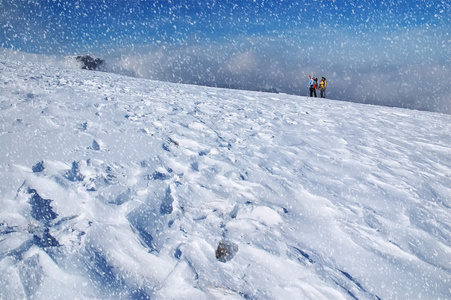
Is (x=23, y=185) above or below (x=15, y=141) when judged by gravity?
below

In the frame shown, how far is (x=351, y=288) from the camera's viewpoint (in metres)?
1.90

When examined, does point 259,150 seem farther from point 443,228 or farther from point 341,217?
point 443,228

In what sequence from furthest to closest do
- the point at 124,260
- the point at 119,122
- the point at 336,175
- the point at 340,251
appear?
1. the point at 119,122
2. the point at 336,175
3. the point at 340,251
4. the point at 124,260

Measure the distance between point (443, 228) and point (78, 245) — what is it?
11.9ft

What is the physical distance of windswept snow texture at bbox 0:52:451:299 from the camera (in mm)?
1784

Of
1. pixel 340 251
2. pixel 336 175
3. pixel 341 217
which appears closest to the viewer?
pixel 340 251

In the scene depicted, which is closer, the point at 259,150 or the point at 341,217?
the point at 341,217

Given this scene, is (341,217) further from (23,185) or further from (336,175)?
(23,185)

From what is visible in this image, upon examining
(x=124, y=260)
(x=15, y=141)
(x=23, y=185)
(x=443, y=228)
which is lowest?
(x=443, y=228)

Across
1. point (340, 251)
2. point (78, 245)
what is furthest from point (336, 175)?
point (78, 245)

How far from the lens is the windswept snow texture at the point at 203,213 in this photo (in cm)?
178

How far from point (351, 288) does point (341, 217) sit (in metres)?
0.90

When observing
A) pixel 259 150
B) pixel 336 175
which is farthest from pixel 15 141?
pixel 336 175

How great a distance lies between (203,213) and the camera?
2.50 m
